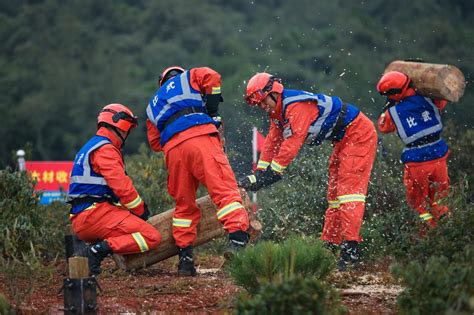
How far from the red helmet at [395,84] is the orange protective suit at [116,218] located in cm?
276

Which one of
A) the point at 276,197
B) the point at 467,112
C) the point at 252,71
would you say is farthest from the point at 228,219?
the point at 252,71

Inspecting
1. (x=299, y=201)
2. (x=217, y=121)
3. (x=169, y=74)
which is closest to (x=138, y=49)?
(x=299, y=201)

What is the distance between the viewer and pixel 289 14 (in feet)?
132

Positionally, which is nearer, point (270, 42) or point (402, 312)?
point (402, 312)

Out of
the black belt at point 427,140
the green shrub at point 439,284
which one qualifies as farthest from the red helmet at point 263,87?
the green shrub at point 439,284

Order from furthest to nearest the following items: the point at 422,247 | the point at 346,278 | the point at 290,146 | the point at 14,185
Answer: the point at 14,185 < the point at 290,146 < the point at 346,278 < the point at 422,247

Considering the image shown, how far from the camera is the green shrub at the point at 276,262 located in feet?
24.2

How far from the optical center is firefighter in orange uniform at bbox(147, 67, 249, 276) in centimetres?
922

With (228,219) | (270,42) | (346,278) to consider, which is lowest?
(346,278)

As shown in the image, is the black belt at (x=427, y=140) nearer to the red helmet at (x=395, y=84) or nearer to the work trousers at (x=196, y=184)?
the red helmet at (x=395, y=84)

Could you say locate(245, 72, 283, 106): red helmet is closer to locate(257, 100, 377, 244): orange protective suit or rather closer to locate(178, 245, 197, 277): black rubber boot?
locate(257, 100, 377, 244): orange protective suit

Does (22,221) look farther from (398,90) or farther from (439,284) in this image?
(439,284)

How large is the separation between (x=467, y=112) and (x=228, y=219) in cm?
779

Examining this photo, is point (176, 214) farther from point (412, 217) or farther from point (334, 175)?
point (412, 217)
